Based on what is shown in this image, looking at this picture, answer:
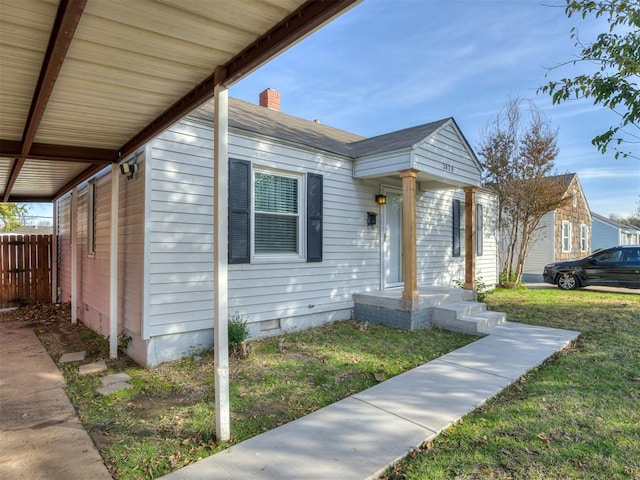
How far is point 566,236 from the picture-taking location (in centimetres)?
1819

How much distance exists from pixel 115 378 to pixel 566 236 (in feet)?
67.3

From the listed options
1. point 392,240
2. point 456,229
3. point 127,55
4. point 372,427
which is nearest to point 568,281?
point 456,229

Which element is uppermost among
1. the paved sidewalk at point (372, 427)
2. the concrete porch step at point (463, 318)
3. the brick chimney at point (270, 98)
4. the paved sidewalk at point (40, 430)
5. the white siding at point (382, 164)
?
the brick chimney at point (270, 98)

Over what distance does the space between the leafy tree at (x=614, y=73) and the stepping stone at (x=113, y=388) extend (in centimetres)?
585

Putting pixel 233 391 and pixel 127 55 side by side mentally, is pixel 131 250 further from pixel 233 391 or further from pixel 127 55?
pixel 127 55

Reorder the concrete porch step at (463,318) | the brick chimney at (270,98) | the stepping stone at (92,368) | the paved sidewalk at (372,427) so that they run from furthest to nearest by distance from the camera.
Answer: the brick chimney at (270,98), the concrete porch step at (463,318), the stepping stone at (92,368), the paved sidewalk at (372,427)

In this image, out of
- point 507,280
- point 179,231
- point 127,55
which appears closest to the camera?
point 127,55

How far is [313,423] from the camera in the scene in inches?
116

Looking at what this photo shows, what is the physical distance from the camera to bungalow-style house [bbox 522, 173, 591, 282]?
55.4ft

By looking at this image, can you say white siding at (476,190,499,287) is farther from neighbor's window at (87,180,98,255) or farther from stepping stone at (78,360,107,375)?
neighbor's window at (87,180,98,255)

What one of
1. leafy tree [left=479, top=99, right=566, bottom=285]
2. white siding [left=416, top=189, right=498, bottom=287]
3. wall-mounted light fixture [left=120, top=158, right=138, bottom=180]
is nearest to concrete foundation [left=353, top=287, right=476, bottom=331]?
white siding [left=416, top=189, right=498, bottom=287]

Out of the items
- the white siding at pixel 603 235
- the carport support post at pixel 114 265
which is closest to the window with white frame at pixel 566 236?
the white siding at pixel 603 235

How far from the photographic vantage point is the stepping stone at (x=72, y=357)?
4690 millimetres

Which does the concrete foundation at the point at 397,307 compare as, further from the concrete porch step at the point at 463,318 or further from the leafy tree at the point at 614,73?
the leafy tree at the point at 614,73
